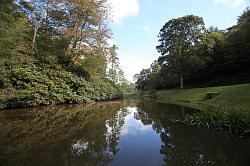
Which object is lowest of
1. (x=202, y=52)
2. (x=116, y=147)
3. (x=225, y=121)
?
(x=116, y=147)

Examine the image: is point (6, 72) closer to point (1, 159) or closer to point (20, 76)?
point (20, 76)

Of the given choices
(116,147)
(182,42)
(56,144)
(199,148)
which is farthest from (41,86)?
(182,42)

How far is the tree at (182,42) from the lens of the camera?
117 feet

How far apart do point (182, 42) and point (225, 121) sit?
29.2 metres

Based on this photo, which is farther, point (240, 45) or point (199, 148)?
point (240, 45)

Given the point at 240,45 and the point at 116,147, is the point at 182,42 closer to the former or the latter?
the point at 240,45

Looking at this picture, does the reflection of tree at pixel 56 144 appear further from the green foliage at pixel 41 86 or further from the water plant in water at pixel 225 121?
the green foliage at pixel 41 86

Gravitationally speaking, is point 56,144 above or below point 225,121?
below

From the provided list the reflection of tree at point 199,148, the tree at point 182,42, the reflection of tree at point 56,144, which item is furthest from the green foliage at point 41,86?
the tree at point 182,42

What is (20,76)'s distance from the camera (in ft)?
60.4

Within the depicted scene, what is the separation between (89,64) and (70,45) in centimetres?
295

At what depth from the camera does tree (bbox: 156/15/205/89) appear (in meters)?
35.7

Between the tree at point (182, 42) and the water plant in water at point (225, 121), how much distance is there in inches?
988

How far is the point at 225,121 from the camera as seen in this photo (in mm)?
9453
